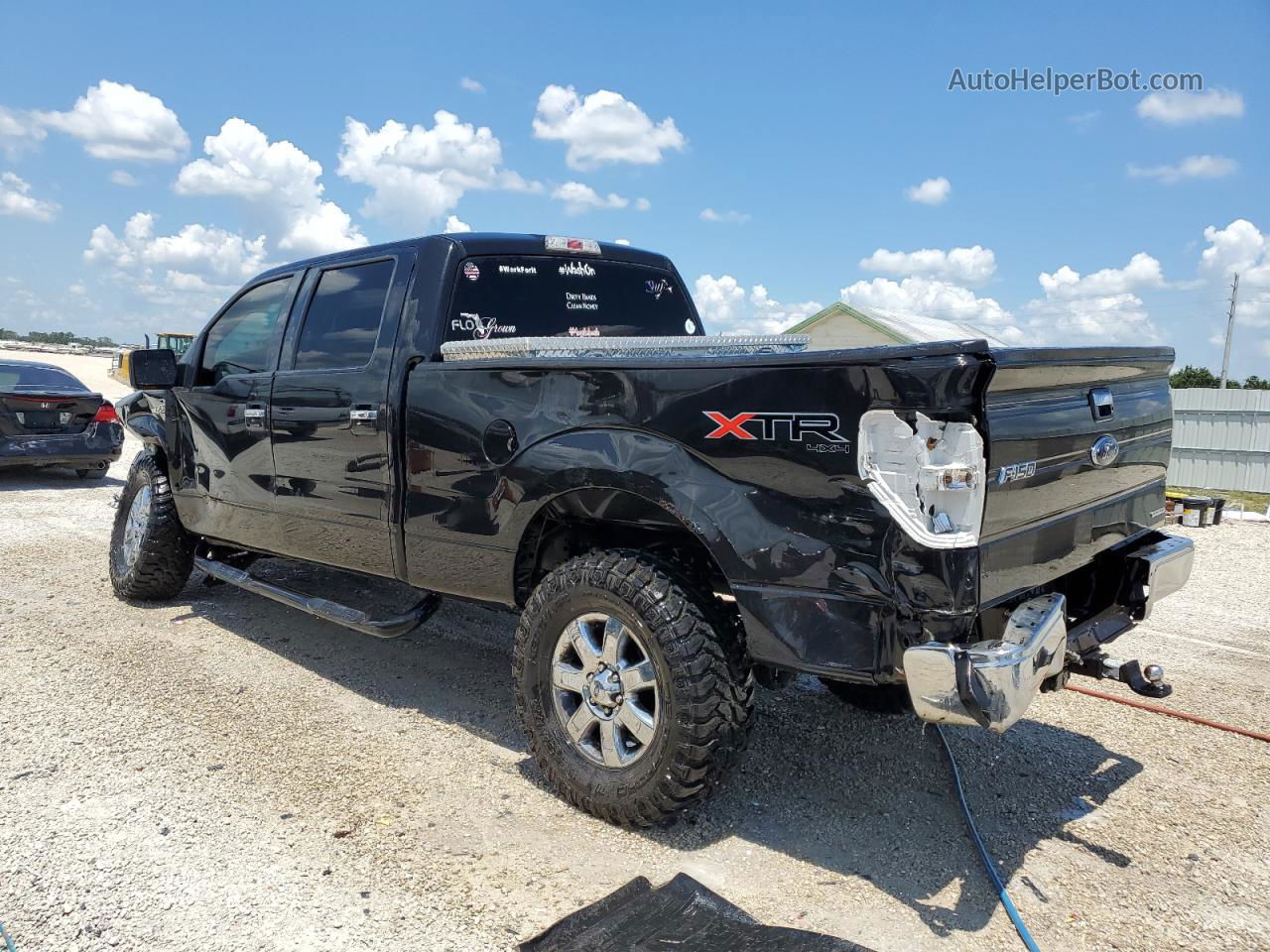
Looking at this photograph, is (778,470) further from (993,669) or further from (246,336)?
(246,336)

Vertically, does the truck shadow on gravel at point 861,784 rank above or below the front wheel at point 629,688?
below

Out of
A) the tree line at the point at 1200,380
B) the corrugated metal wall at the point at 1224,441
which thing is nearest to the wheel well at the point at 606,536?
the corrugated metal wall at the point at 1224,441

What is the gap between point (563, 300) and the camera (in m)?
4.50

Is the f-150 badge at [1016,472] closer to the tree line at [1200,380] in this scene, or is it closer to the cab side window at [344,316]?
the cab side window at [344,316]

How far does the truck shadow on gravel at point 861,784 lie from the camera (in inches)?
116

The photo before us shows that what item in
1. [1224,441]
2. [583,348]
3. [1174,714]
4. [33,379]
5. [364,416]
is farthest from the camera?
[1224,441]

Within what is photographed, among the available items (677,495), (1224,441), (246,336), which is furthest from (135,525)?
(1224,441)

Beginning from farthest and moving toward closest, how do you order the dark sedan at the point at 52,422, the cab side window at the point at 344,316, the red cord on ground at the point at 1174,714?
the dark sedan at the point at 52,422 → the cab side window at the point at 344,316 → the red cord on ground at the point at 1174,714

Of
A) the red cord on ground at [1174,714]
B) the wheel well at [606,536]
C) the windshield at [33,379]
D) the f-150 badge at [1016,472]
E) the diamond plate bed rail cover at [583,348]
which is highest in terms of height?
the diamond plate bed rail cover at [583,348]

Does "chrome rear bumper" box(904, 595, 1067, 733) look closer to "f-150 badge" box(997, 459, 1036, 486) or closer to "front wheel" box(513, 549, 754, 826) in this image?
"f-150 badge" box(997, 459, 1036, 486)

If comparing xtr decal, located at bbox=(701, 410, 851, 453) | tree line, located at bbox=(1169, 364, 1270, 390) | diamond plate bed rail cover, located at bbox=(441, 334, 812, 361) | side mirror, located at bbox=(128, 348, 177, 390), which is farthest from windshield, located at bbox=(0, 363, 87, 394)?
tree line, located at bbox=(1169, 364, 1270, 390)

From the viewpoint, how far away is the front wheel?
9.52 ft

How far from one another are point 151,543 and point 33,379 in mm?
7246

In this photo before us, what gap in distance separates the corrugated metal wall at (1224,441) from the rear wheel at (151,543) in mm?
14992
